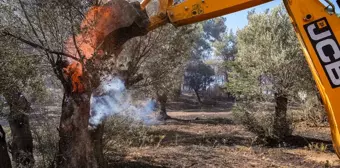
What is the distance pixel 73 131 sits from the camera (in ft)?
19.1

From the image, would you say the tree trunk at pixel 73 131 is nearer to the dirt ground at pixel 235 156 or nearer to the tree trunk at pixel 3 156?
the tree trunk at pixel 3 156

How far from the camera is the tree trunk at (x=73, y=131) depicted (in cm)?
577

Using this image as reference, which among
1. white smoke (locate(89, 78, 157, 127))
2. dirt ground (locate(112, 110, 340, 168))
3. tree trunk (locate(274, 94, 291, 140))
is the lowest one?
dirt ground (locate(112, 110, 340, 168))

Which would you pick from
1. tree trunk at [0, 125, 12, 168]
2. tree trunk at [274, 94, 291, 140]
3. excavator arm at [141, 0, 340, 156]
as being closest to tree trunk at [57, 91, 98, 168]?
tree trunk at [0, 125, 12, 168]

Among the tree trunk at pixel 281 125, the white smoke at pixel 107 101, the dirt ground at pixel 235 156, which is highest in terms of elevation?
the white smoke at pixel 107 101

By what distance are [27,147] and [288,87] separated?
1056cm

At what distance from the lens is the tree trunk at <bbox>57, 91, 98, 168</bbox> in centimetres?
577

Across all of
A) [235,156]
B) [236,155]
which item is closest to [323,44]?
[235,156]

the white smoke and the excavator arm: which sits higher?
the white smoke

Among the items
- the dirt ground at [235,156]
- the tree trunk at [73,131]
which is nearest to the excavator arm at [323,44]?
the tree trunk at [73,131]

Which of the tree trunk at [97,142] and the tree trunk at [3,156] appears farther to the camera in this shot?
the tree trunk at [97,142]

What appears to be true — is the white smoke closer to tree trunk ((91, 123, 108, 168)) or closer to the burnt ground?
tree trunk ((91, 123, 108, 168))

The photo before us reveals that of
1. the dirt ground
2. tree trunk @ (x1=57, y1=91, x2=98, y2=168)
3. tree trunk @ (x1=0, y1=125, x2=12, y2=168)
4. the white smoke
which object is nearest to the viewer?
tree trunk @ (x1=0, y1=125, x2=12, y2=168)

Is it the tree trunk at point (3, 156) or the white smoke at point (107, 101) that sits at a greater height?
the white smoke at point (107, 101)
